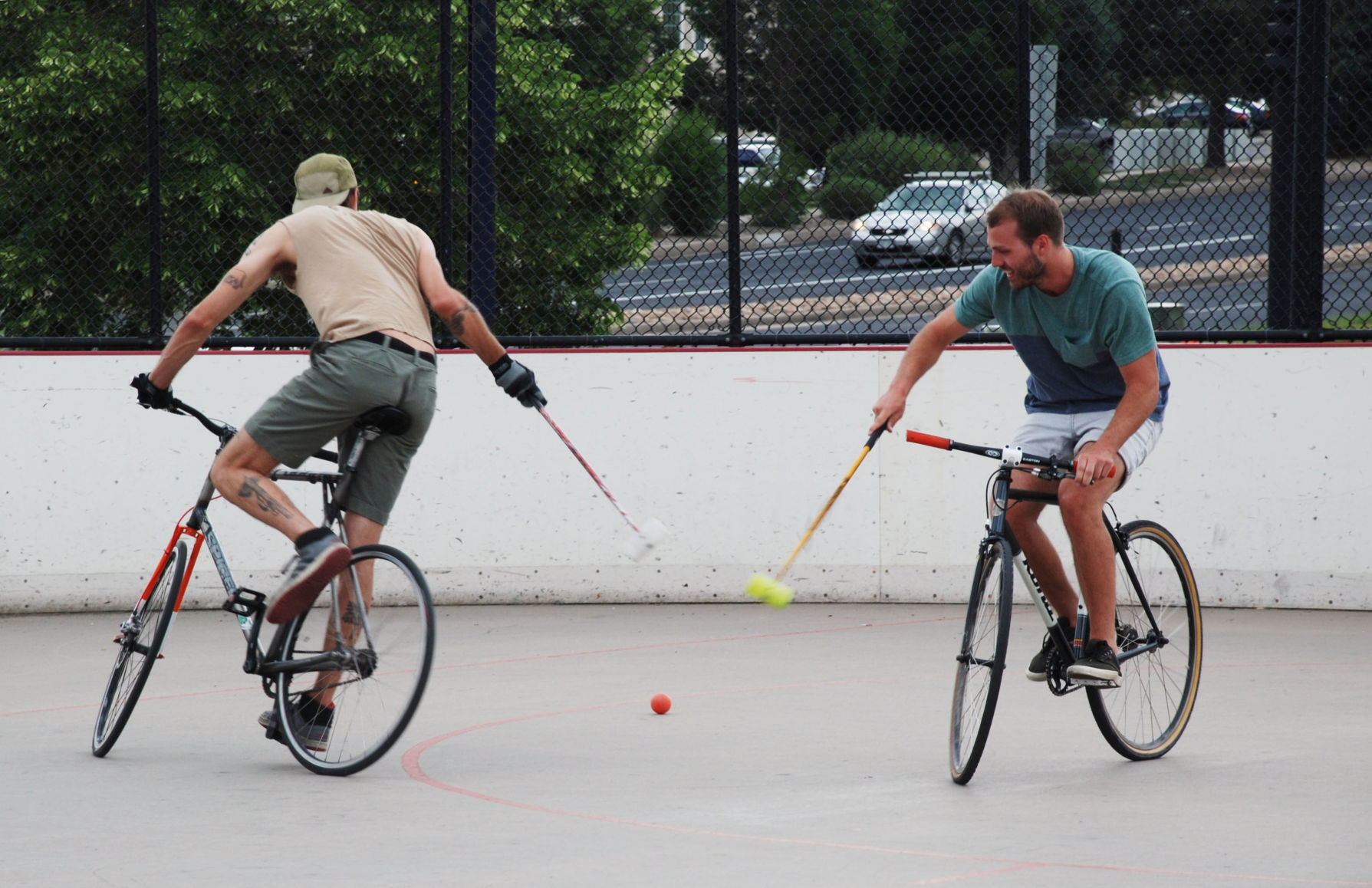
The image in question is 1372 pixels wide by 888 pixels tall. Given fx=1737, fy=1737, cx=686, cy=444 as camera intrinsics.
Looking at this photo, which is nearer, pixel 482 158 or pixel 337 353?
pixel 337 353

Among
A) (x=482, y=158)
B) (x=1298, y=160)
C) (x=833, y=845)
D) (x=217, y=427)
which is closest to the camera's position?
(x=833, y=845)

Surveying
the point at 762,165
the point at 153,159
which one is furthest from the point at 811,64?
the point at 153,159

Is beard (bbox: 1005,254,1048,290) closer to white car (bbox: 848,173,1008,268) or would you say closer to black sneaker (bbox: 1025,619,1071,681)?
black sneaker (bbox: 1025,619,1071,681)

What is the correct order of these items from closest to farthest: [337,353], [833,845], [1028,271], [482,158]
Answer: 1. [833,845]
2. [1028,271]
3. [337,353]
4. [482,158]

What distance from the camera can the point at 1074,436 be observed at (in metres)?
5.18

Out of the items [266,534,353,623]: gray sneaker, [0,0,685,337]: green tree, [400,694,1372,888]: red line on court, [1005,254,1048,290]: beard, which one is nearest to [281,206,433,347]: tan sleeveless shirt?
[266,534,353,623]: gray sneaker

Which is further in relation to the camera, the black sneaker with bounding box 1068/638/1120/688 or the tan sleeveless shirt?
the tan sleeveless shirt

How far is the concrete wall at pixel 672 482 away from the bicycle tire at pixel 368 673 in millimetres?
2974

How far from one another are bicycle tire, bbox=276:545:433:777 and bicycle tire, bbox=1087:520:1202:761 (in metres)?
2.05

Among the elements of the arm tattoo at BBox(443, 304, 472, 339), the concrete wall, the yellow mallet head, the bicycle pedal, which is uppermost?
the arm tattoo at BBox(443, 304, 472, 339)

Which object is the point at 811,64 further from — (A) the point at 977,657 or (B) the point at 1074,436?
(A) the point at 977,657

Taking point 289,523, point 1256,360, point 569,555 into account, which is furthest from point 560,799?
point 1256,360

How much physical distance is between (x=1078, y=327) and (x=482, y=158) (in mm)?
4159

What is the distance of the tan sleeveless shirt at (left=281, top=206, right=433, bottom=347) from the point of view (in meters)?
5.22
